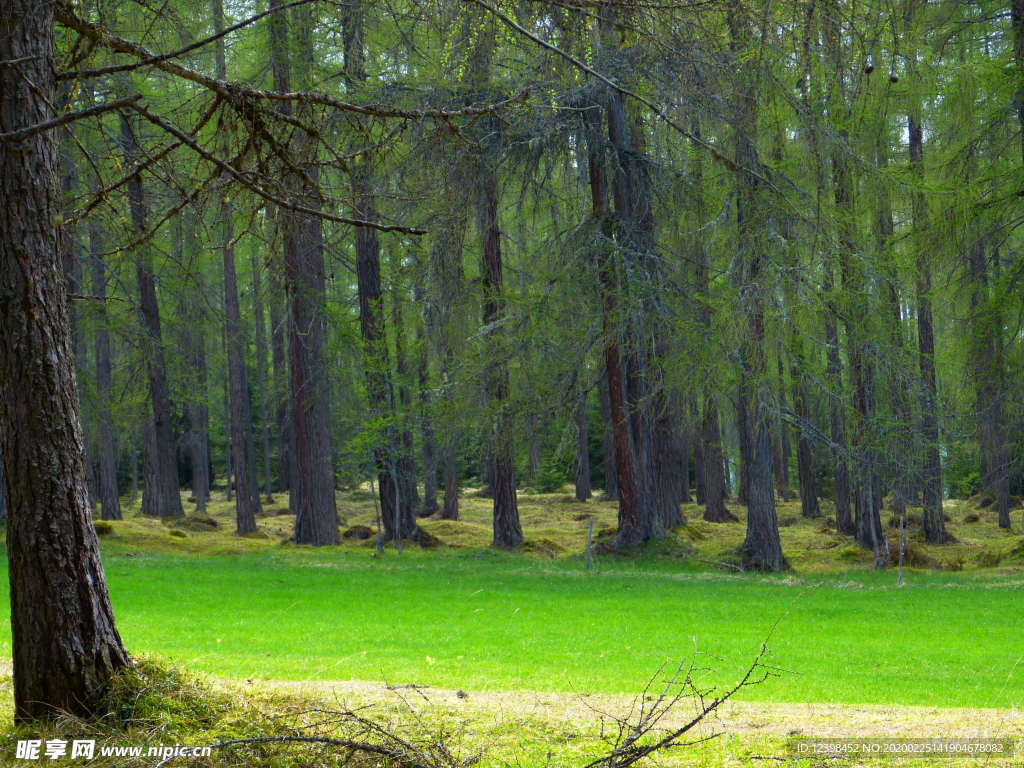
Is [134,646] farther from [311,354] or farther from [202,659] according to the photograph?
[311,354]

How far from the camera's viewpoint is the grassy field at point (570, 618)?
8.16 meters

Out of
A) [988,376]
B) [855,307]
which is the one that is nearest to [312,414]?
[855,307]

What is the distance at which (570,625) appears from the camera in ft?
38.0

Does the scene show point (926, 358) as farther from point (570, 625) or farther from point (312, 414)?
point (570, 625)

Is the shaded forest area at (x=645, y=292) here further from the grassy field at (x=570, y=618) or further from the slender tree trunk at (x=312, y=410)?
the grassy field at (x=570, y=618)

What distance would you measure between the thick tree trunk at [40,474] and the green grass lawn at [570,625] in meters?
1.42

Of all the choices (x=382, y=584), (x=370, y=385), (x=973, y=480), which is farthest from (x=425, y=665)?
(x=973, y=480)

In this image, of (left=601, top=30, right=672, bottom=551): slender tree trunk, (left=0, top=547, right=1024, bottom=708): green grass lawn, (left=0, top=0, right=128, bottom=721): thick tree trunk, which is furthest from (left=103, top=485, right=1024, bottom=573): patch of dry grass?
(left=0, top=0, right=128, bottom=721): thick tree trunk

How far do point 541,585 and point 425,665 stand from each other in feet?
24.5

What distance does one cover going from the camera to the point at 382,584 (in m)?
15.6

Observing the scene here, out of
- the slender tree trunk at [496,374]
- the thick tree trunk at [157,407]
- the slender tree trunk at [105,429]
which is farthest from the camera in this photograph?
the slender tree trunk at [105,429]

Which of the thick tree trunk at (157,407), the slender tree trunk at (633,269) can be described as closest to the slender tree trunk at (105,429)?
the thick tree trunk at (157,407)

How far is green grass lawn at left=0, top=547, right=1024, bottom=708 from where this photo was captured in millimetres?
8062

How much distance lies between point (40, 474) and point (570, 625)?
7877 mm
